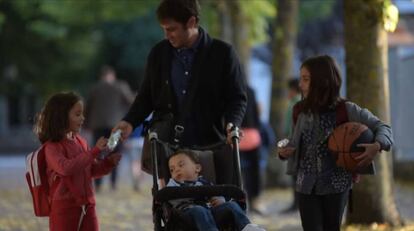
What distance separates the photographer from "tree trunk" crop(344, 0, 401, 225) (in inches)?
451

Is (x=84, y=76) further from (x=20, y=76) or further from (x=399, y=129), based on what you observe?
(x=399, y=129)

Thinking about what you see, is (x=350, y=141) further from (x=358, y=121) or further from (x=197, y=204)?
(x=197, y=204)

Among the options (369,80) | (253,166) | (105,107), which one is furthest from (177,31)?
(105,107)

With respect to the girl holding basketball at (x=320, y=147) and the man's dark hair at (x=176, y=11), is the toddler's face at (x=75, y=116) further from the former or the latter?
the girl holding basketball at (x=320, y=147)

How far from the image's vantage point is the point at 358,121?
24.5 feet

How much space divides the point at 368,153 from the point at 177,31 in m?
1.51

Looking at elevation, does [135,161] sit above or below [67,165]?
below

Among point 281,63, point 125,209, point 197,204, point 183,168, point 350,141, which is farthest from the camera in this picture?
point 281,63

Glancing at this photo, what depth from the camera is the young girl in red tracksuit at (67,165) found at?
293 inches

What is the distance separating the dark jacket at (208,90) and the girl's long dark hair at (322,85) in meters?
0.47

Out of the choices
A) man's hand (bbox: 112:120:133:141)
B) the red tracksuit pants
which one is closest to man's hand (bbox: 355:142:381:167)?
man's hand (bbox: 112:120:133:141)

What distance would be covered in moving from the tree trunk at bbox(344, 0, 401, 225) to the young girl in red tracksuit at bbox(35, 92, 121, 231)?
448 centimetres

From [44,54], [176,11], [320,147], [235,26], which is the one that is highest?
[44,54]

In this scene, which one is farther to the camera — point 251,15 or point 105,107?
point 251,15
